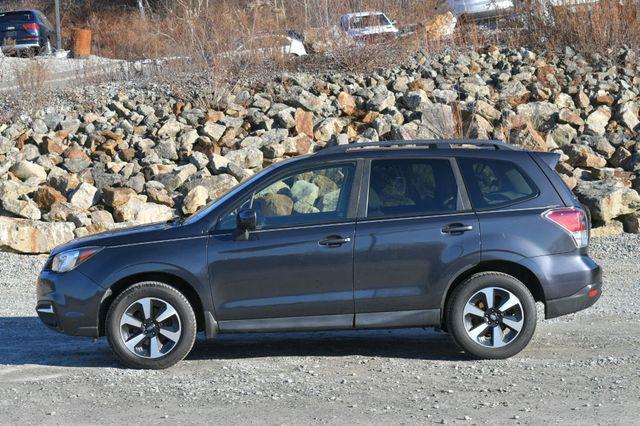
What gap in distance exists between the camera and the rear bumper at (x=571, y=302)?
7.88 metres

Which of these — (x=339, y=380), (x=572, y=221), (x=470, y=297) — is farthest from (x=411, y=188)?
(x=339, y=380)

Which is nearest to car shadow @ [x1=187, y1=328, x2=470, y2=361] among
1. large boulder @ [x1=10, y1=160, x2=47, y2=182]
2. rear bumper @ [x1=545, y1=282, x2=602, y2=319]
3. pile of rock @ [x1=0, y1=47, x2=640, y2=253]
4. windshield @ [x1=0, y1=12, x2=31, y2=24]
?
rear bumper @ [x1=545, y1=282, x2=602, y2=319]

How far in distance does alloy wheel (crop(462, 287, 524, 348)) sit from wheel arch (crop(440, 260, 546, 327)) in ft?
0.57

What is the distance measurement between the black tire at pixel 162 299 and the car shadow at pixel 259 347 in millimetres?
307

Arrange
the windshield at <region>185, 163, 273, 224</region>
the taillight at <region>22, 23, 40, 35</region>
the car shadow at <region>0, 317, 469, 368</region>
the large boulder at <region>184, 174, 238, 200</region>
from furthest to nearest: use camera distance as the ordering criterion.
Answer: the taillight at <region>22, 23, 40, 35</region> → the large boulder at <region>184, 174, 238, 200</region> → the car shadow at <region>0, 317, 469, 368</region> → the windshield at <region>185, 163, 273, 224</region>

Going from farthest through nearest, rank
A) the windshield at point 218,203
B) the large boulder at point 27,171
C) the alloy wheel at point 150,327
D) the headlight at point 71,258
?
the large boulder at point 27,171
the windshield at point 218,203
the headlight at point 71,258
the alloy wheel at point 150,327

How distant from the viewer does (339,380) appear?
7.36 meters

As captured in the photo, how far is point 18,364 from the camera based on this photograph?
8.09 m

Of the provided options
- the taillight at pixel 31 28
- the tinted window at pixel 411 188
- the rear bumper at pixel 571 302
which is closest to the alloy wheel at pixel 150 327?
the tinted window at pixel 411 188

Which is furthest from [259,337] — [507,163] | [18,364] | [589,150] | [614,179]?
[589,150]

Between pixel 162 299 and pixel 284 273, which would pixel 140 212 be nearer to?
pixel 162 299

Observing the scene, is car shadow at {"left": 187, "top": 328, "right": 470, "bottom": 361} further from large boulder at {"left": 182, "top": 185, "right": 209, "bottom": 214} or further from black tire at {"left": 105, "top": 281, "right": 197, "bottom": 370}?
large boulder at {"left": 182, "top": 185, "right": 209, "bottom": 214}

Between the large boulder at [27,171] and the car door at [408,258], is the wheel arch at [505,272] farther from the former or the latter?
the large boulder at [27,171]

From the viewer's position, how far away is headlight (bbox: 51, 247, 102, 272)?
311 inches
